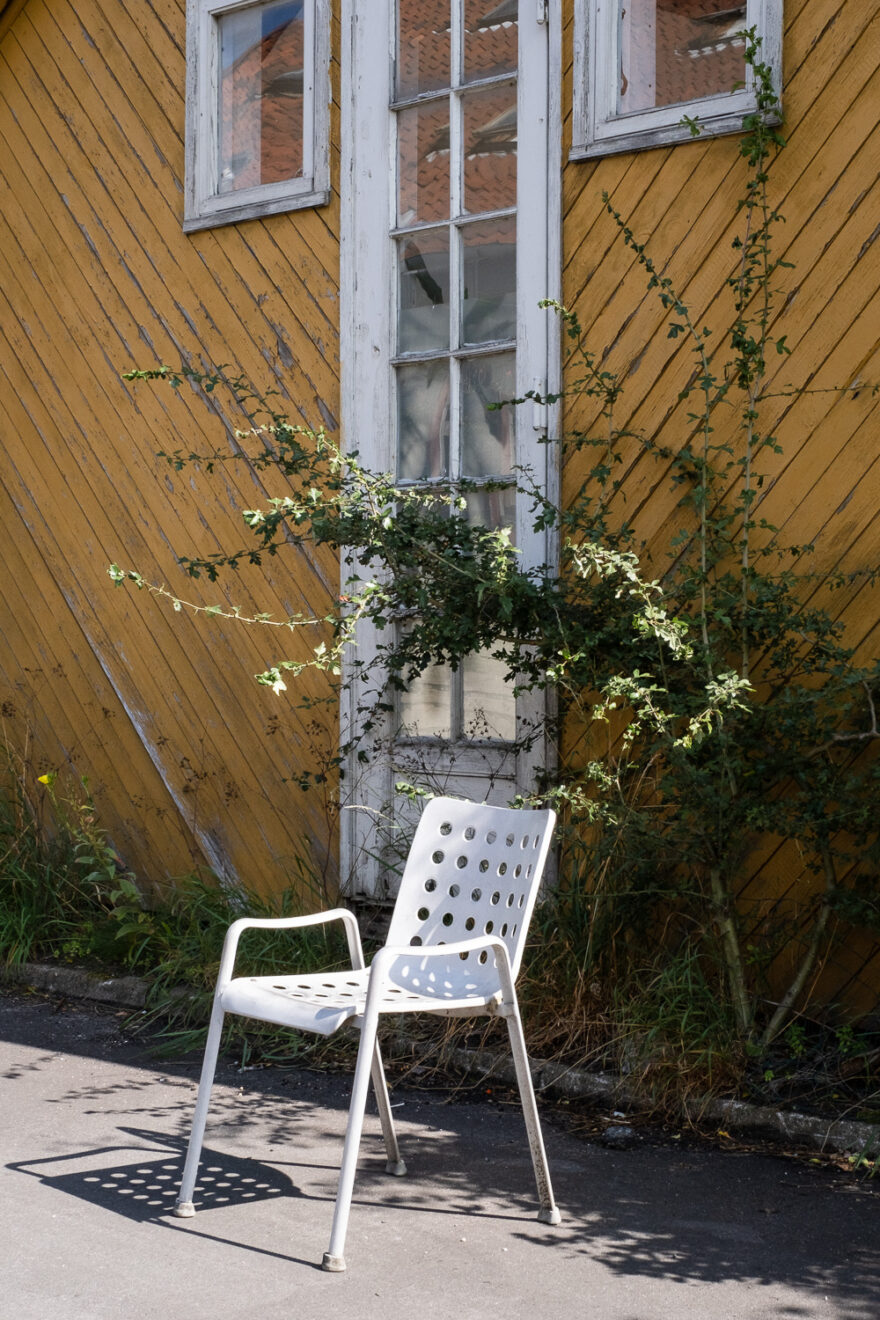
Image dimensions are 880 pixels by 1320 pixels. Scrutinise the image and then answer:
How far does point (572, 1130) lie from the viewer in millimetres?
3959

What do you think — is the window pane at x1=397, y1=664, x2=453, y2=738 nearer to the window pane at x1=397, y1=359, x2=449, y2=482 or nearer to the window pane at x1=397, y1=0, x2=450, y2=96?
the window pane at x1=397, y1=359, x2=449, y2=482

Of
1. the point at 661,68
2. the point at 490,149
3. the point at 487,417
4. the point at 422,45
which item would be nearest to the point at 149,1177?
the point at 487,417

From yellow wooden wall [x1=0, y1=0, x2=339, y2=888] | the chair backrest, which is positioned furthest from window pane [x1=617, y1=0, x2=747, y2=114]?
the chair backrest

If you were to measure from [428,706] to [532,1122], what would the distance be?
2.42m

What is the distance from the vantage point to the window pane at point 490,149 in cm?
532

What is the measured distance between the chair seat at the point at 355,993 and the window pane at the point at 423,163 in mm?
3179

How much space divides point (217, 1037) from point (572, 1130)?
1215mm

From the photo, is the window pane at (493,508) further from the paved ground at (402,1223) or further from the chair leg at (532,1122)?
the chair leg at (532,1122)

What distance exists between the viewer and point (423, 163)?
5.61m

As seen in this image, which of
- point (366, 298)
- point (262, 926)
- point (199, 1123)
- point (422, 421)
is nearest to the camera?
point (199, 1123)

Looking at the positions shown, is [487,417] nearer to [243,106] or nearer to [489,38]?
[489,38]

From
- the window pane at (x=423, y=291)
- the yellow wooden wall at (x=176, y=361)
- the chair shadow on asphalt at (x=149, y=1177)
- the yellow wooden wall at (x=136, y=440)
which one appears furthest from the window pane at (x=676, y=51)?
the chair shadow on asphalt at (x=149, y=1177)

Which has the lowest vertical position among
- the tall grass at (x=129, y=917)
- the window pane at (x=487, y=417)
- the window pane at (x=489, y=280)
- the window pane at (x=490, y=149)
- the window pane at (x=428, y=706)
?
the tall grass at (x=129, y=917)

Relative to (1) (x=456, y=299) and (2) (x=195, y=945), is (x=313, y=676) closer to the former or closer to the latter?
(2) (x=195, y=945)
